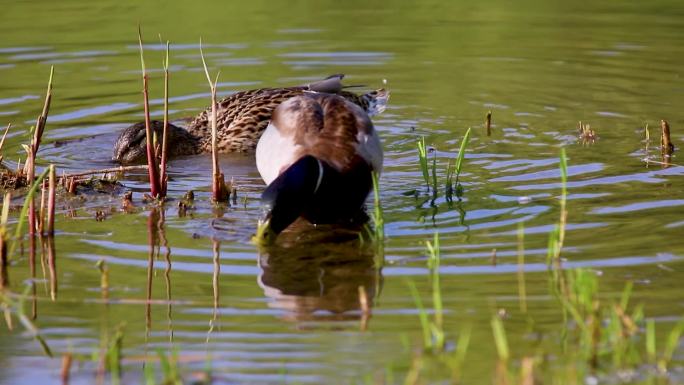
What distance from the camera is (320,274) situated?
6.29 metres

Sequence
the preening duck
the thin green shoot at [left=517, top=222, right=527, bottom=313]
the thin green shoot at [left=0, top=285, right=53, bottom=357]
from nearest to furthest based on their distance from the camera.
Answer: the thin green shoot at [left=0, top=285, right=53, bottom=357]
the thin green shoot at [left=517, top=222, right=527, bottom=313]
the preening duck

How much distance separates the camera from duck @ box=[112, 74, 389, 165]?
9.97 m

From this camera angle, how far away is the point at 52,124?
1085 cm

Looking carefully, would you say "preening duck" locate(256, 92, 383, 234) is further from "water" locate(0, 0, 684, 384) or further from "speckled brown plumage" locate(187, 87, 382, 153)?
"speckled brown plumage" locate(187, 87, 382, 153)

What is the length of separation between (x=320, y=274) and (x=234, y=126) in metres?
4.26

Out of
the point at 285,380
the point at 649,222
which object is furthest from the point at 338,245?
the point at 285,380

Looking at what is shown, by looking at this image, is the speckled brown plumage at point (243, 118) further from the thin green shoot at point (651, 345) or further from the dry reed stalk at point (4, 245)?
the thin green shoot at point (651, 345)

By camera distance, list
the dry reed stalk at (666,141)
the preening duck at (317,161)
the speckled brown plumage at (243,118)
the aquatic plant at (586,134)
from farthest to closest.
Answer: the speckled brown plumage at (243,118), the aquatic plant at (586,134), the dry reed stalk at (666,141), the preening duck at (317,161)

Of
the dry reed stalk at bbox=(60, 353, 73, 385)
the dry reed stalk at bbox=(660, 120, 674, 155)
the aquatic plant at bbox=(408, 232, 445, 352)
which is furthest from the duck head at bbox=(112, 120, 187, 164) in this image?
the dry reed stalk at bbox=(60, 353, 73, 385)

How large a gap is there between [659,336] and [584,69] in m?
7.36

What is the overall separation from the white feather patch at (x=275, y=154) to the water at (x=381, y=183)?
30 cm

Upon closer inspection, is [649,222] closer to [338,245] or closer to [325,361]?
[338,245]

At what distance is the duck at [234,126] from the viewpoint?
997 centimetres

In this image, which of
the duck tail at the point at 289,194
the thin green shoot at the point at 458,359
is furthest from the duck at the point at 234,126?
the thin green shoot at the point at 458,359
